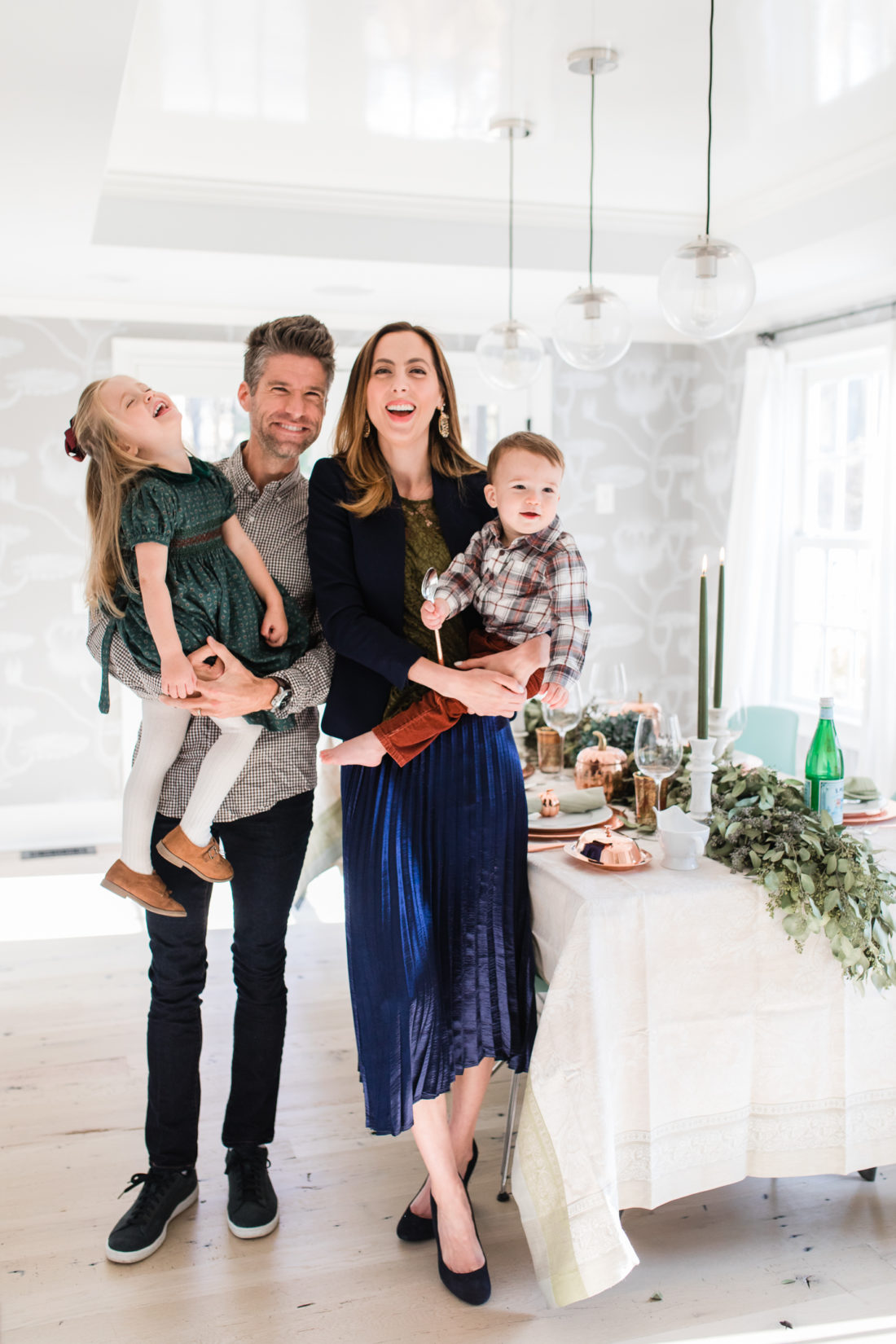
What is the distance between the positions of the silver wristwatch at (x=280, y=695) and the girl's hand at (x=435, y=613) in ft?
0.95

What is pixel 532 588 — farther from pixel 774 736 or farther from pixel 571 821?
pixel 774 736

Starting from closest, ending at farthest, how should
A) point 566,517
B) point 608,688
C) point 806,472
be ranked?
point 608,688, point 806,472, point 566,517

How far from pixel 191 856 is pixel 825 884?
1.10 m

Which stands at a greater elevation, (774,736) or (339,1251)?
(774,736)

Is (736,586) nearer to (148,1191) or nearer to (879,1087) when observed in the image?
(879,1087)

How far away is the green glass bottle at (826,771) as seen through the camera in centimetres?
211

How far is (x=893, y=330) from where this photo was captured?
4.10 metres

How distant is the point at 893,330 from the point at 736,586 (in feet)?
4.40

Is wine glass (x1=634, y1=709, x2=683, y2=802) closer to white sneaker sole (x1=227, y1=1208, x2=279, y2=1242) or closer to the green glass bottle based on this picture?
the green glass bottle

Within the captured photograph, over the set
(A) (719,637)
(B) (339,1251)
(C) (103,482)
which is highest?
(C) (103,482)

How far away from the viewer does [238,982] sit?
6.87 ft

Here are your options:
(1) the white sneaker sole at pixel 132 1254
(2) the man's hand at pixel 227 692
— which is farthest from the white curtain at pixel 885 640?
(1) the white sneaker sole at pixel 132 1254

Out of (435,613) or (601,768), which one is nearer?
(435,613)

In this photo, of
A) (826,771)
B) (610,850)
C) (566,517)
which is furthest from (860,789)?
(566,517)
